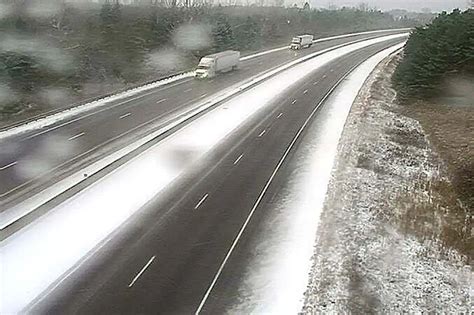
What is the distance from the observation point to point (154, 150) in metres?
34.3

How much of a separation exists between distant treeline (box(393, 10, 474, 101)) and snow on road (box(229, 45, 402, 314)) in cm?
1607

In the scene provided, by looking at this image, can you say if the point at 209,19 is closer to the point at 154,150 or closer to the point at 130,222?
the point at 154,150

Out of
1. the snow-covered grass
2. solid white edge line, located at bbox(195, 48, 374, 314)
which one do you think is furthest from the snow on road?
solid white edge line, located at bbox(195, 48, 374, 314)

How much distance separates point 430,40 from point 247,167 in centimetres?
3205

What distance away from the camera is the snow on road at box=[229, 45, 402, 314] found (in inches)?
722

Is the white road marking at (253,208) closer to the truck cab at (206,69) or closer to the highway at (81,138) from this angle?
the highway at (81,138)

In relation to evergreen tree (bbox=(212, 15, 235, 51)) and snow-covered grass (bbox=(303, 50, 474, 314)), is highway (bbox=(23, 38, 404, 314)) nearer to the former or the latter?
snow-covered grass (bbox=(303, 50, 474, 314))

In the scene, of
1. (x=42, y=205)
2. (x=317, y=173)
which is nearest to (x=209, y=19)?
(x=317, y=173)

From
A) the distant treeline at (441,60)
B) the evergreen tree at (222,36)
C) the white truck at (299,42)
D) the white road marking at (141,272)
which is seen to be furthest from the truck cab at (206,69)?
the white road marking at (141,272)

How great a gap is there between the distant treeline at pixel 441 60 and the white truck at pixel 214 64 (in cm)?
2047

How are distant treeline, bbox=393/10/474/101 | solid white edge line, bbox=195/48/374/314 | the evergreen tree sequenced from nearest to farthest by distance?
solid white edge line, bbox=195/48/374/314 → distant treeline, bbox=393/10/474/101 → the evergreen tree

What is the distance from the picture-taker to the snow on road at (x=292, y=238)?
18.3 m

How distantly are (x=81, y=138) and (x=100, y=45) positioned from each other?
2766 cm

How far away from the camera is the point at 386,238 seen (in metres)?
23.9
